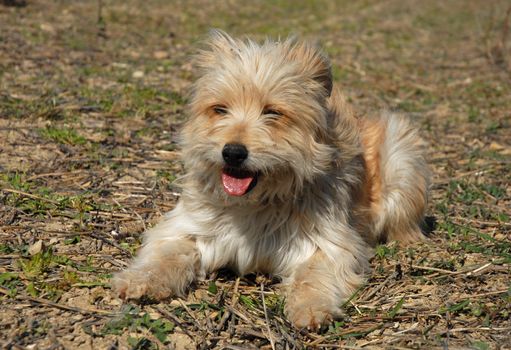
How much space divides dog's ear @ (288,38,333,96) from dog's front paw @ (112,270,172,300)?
1.80 metres

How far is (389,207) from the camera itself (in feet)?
17.8

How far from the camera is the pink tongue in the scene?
4094mm

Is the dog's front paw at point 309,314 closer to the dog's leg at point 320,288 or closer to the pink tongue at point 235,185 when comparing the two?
the dog's leg at point 320,288

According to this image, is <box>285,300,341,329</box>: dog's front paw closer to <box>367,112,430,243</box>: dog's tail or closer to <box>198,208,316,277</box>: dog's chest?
<box>198,208,316,277</box>: dog's chest

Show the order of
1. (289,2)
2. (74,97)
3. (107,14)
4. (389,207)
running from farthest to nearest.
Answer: (289,2) → (107,14) → (74,97) → (389,207)

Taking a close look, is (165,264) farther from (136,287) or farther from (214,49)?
(214,49)

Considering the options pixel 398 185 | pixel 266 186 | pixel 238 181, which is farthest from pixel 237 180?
pixel 398 185

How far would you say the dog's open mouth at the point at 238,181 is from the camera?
4094mm

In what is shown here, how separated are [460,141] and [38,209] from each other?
18.3 feet

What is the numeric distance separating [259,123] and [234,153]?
1.18 ft

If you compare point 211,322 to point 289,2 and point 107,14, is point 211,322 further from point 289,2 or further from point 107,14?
point 289,2

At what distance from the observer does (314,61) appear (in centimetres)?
442

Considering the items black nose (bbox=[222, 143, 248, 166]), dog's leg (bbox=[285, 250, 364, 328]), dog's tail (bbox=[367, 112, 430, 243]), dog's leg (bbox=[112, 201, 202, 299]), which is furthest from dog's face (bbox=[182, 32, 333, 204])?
dog's tail (bbox=[367, 112, 430, 243])

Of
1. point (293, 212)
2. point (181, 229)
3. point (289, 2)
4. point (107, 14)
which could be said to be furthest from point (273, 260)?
point (289, 2)
